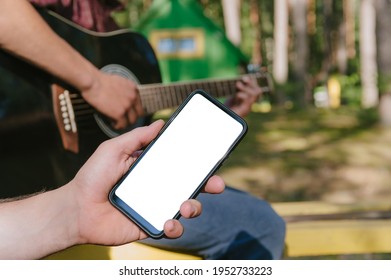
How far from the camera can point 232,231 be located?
101 centimetres

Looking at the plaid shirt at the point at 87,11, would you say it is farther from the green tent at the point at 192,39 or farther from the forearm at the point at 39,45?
the green tent at the point at 192,39

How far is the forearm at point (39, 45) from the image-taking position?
2.95ft

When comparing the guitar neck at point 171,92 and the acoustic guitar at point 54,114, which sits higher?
the acoustic guitar at point 54,114

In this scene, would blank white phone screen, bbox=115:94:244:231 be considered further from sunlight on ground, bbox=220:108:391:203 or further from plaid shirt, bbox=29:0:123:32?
sunlight on ground, bbox=220:108:391:203

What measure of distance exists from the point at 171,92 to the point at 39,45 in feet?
1.02

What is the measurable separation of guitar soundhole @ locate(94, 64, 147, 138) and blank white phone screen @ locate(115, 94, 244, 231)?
23cm

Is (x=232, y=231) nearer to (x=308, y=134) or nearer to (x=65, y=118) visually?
(x=65, y=118)

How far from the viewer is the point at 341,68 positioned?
6.15 metres

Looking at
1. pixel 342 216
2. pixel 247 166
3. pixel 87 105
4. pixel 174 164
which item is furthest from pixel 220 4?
pixel 174 164

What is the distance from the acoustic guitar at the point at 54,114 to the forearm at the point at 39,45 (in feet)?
0.07

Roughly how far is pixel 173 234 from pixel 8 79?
0.37 meters

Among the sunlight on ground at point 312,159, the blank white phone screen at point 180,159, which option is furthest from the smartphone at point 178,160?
the sunlight on ground at point 312,159

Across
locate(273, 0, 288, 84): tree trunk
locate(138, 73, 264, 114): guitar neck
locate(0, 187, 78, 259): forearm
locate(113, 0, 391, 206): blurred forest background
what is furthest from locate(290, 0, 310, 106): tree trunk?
locate(0, 187, 78, 259): forearm
